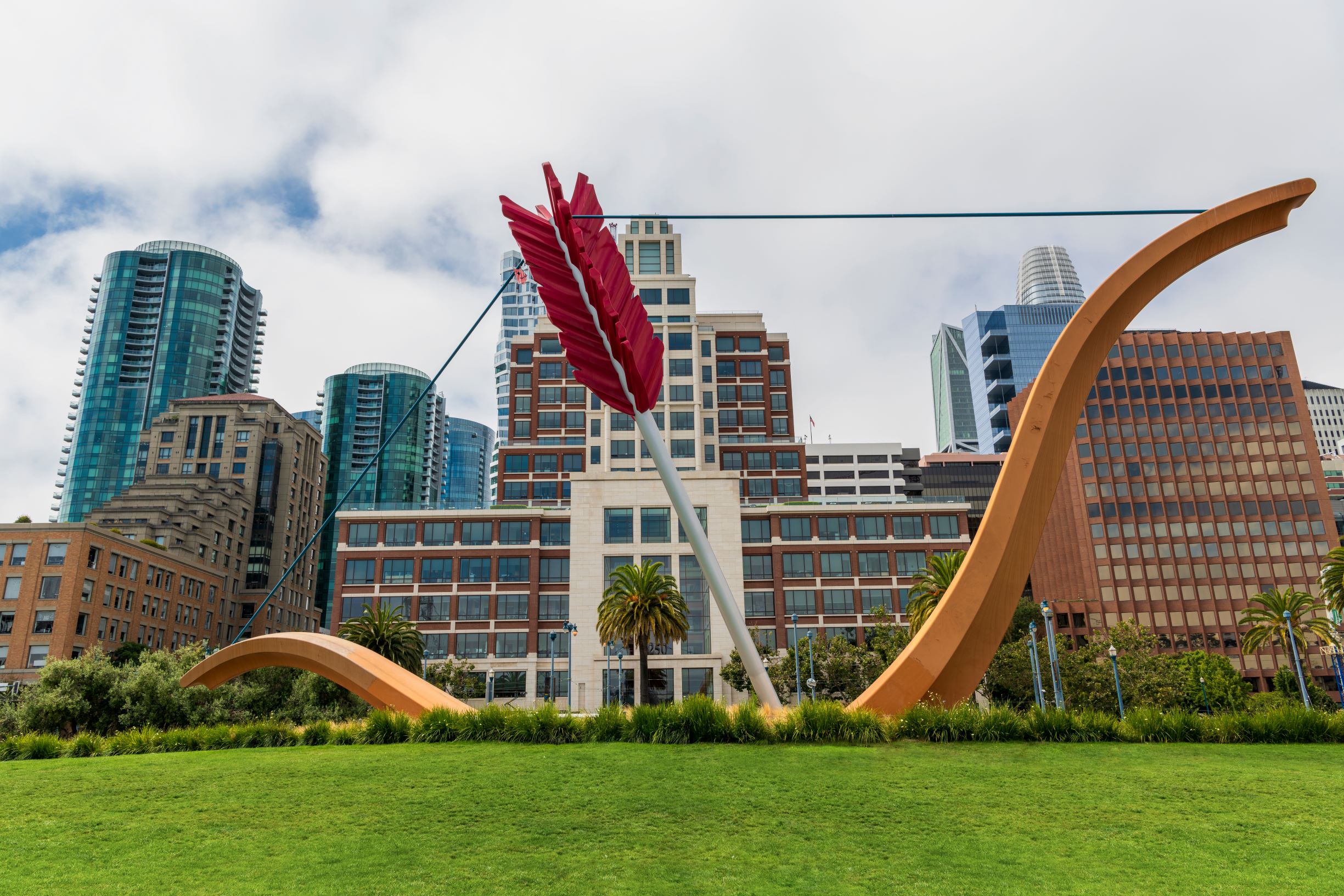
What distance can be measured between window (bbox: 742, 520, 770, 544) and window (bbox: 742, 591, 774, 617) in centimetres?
380

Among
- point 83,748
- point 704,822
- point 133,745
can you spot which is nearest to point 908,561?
point 133,745

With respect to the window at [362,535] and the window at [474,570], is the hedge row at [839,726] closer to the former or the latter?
the window at [474,570]

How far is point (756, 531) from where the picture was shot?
64.9 metres

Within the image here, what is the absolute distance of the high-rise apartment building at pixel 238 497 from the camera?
9300 cm

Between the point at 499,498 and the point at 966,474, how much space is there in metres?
76.0

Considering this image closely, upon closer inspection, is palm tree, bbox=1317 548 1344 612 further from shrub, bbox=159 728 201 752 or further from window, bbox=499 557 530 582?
window, bbox=499 557 530 582

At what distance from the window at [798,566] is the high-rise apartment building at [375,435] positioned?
Answer: 10190cm

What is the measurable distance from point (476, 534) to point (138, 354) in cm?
9315

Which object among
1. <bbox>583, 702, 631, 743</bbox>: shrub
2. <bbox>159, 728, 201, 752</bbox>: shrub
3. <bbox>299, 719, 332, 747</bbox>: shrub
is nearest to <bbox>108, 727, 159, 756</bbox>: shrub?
<bbox>159, 728, 201, 752</bbox>: shrub

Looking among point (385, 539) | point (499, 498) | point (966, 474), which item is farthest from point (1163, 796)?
point (966, 474)

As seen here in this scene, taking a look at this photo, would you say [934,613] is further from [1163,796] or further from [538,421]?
[538,421]

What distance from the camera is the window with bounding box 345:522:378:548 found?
213 ft

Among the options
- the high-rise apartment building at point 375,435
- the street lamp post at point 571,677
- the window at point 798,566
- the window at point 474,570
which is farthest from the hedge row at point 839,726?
the high-rise apartment building at point 375,435

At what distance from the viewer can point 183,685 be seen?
A: 21.7m
